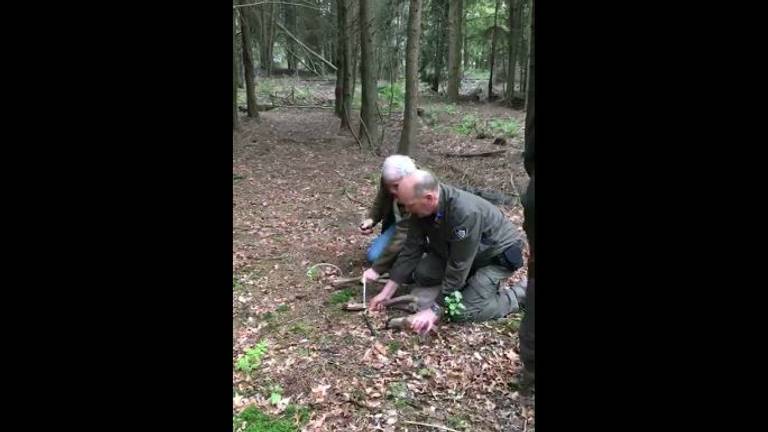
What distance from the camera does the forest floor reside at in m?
3.81

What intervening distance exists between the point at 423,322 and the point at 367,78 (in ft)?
32.1

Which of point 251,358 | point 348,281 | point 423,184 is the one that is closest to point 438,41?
point 348,281

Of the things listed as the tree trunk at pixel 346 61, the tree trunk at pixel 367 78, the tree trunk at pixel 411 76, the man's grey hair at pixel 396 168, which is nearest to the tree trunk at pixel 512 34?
the tree trunk at pixel 346 61

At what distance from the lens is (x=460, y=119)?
61.0ft

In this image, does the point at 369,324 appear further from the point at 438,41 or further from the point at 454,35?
the point at 438,41

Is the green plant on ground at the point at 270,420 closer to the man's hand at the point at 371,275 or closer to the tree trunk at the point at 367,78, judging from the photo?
the man's hand at the point at 371,275

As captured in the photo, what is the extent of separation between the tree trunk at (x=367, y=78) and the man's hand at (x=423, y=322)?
9.32m

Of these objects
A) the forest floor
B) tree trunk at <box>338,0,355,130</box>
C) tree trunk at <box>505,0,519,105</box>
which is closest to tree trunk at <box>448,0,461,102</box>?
tree trunk at <box>505,0,519,105</box>

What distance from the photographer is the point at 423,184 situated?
4539 mm

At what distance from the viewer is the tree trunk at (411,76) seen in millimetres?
11008
